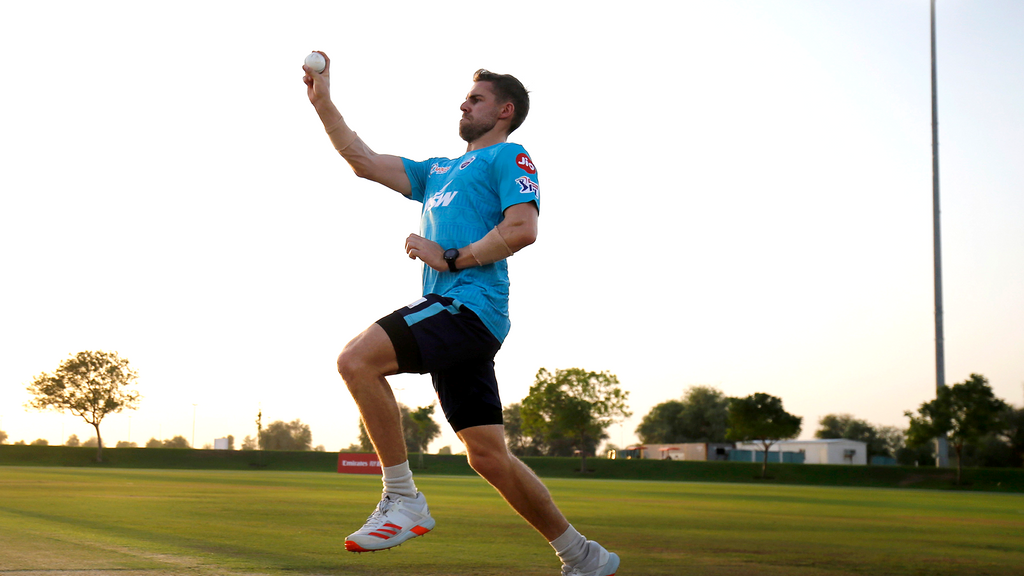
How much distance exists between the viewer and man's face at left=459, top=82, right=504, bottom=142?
157 inches

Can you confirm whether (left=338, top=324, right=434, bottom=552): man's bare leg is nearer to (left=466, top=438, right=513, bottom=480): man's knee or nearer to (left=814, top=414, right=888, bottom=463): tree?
(left=466, top=438, right=513, bottom=480): man's knee

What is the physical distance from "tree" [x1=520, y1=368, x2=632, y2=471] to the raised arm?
195 feet

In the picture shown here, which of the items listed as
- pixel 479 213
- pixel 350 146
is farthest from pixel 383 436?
pixel 350 146

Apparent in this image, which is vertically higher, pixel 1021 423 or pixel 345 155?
pixel 345 155

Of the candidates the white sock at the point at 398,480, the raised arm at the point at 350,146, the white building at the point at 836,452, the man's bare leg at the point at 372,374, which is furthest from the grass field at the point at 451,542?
the white building at the point at 836,452

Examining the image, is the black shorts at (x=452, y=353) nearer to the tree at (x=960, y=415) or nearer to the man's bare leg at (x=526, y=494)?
the man's bare leg at (x=526, y=494)

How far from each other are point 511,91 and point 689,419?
12342 cm

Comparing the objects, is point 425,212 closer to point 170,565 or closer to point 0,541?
point 170,565

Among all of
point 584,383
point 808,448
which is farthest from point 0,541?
point 808,448

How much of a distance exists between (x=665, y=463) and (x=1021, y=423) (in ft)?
122

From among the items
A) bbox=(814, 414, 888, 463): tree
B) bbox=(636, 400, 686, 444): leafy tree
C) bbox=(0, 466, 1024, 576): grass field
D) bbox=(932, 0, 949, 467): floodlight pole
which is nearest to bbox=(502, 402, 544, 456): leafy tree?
bbox=(636, 400, 686, 444): leafy tree

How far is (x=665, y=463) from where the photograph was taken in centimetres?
5741

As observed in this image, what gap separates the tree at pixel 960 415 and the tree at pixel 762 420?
8.72 m

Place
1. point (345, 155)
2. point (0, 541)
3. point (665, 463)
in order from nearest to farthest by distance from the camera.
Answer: point (345, 155) → point (0, 541) → point (665, 463)
